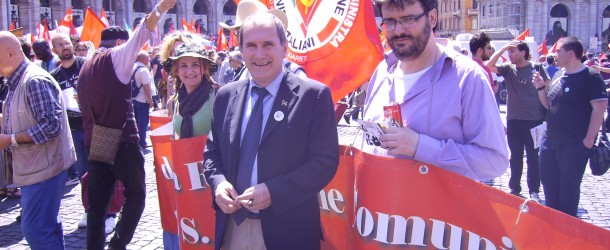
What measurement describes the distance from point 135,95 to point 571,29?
58490mm

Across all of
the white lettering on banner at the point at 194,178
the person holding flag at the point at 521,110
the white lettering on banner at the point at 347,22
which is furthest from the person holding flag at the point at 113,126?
the person holding flag at the point at 521,110

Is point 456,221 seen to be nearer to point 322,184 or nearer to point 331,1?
point 322,184

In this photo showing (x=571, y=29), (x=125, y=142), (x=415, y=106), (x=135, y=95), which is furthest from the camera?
(x=571, y=29)

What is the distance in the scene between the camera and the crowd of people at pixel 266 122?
86.0 inches

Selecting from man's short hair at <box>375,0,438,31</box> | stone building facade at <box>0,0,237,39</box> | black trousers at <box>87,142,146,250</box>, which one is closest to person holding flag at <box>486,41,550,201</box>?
black trousers at <box>87,142,146,250</box>

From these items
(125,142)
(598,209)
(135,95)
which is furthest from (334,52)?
(135,95)

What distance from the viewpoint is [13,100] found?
3.65 m

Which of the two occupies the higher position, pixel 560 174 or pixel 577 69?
pixel 577 69

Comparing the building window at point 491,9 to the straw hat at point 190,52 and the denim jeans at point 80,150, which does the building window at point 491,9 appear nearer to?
the denim jeans at point 80,150

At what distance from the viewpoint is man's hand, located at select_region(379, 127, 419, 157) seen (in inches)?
81.6

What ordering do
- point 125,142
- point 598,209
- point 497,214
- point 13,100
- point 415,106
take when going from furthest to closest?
point 598,209 < point 125,142 < point 13,100 < point 415,106 < point 497,214

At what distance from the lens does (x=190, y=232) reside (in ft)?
11.0

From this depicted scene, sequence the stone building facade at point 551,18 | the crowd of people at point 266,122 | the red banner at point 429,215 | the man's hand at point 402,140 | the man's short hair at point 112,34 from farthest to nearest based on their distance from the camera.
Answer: the stone building facade at point 551,18
the man's short hair at point 112,34
the crowd of people at point 266,122
the man's hand at point 402,140
the red banner at point 429,215

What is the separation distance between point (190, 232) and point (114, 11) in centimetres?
5052
